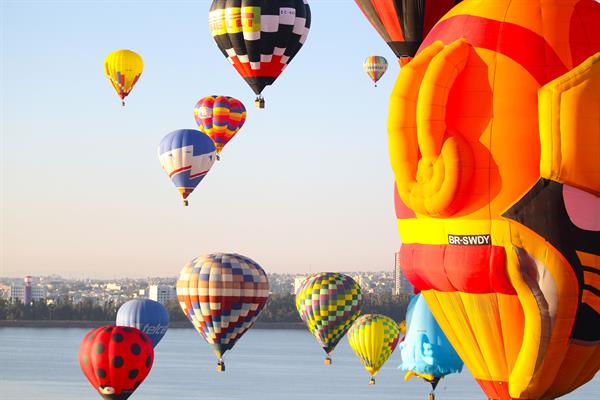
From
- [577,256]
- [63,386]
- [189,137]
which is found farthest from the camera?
[63,386]

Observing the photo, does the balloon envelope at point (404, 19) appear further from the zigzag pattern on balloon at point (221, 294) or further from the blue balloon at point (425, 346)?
the zigzag pattern on balloon at point (221, 294)

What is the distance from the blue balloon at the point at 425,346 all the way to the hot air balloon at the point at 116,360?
5039 millimetres

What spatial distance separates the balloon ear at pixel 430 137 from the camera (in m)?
13.8

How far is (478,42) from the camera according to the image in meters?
14.0

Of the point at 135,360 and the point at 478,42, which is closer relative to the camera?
the point at 478,42

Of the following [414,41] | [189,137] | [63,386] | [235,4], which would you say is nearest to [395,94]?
[414,41]

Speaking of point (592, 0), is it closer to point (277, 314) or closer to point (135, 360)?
point (135, 360)

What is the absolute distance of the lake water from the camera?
147 feet

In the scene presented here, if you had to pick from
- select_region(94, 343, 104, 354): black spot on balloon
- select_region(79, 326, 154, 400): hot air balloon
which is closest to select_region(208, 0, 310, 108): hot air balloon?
select_region(79, 326, 154, 400): hot air balloon

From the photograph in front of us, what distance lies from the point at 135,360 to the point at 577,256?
11.4 m

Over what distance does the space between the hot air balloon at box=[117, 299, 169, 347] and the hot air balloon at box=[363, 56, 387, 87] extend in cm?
784

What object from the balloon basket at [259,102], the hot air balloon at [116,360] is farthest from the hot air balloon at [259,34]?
the hot air balloon at [116,360]

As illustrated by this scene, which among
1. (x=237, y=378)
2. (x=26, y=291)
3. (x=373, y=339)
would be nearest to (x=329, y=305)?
(x=373, y=339)

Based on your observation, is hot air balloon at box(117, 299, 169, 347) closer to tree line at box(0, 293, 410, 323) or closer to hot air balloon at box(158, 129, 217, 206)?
hot air balloon at box(158, 129, 217, 206)
